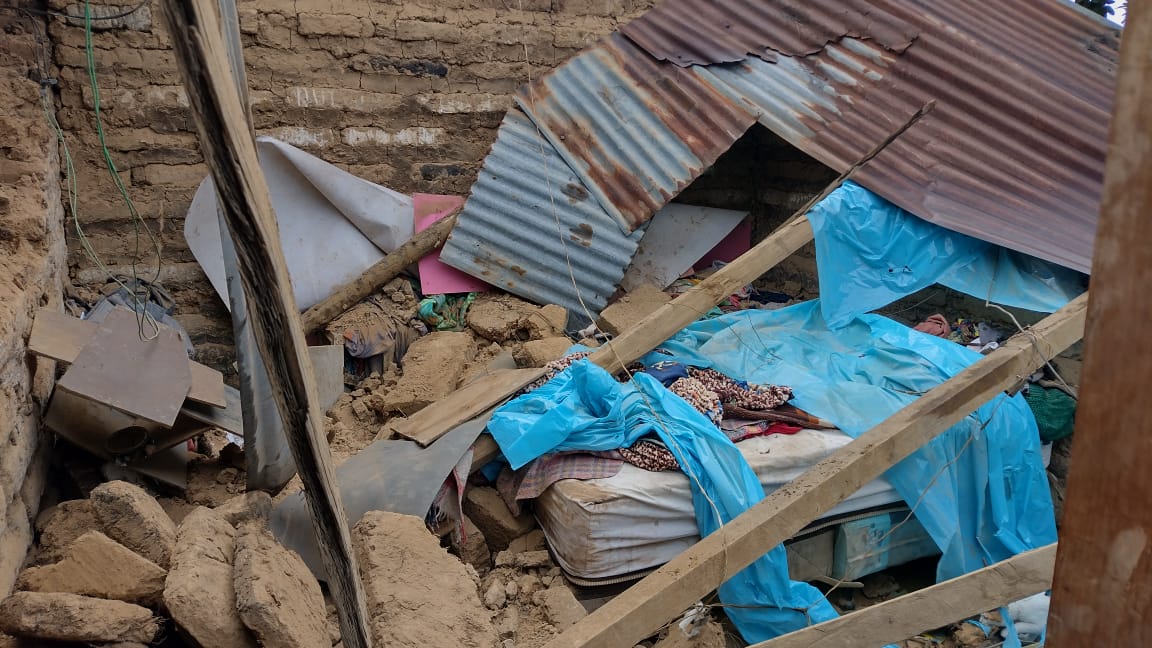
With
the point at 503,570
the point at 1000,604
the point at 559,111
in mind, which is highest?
the point at 559,111

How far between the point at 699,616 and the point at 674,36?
4.26 metres

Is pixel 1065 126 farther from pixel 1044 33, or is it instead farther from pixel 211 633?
pixel 211 633

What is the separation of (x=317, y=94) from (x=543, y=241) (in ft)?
5.92

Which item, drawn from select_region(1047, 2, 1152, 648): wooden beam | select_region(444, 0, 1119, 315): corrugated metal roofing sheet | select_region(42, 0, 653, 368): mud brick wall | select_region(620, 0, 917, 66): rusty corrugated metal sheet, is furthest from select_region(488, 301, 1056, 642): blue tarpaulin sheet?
select_region(1047, 2, 1152, 648): wooden beam

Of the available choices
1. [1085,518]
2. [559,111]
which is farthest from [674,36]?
[1085,518]

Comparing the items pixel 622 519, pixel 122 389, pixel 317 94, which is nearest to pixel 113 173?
pixel 317 94

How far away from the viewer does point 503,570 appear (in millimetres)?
3643

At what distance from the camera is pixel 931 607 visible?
2871 mm

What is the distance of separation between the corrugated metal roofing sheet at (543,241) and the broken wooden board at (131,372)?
6.62ft

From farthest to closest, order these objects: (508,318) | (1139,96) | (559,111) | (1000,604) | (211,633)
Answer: (559,111) → (508,318) → (1000,604) → (211,633) → (1139,96)

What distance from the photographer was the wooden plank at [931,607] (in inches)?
112

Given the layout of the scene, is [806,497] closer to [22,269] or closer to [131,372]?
[131,372]

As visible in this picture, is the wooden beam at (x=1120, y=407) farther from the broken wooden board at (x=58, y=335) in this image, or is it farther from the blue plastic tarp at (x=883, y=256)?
the blue plastic tarp at (x=883, y=256)

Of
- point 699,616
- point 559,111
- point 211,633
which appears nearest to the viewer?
point 211,633
